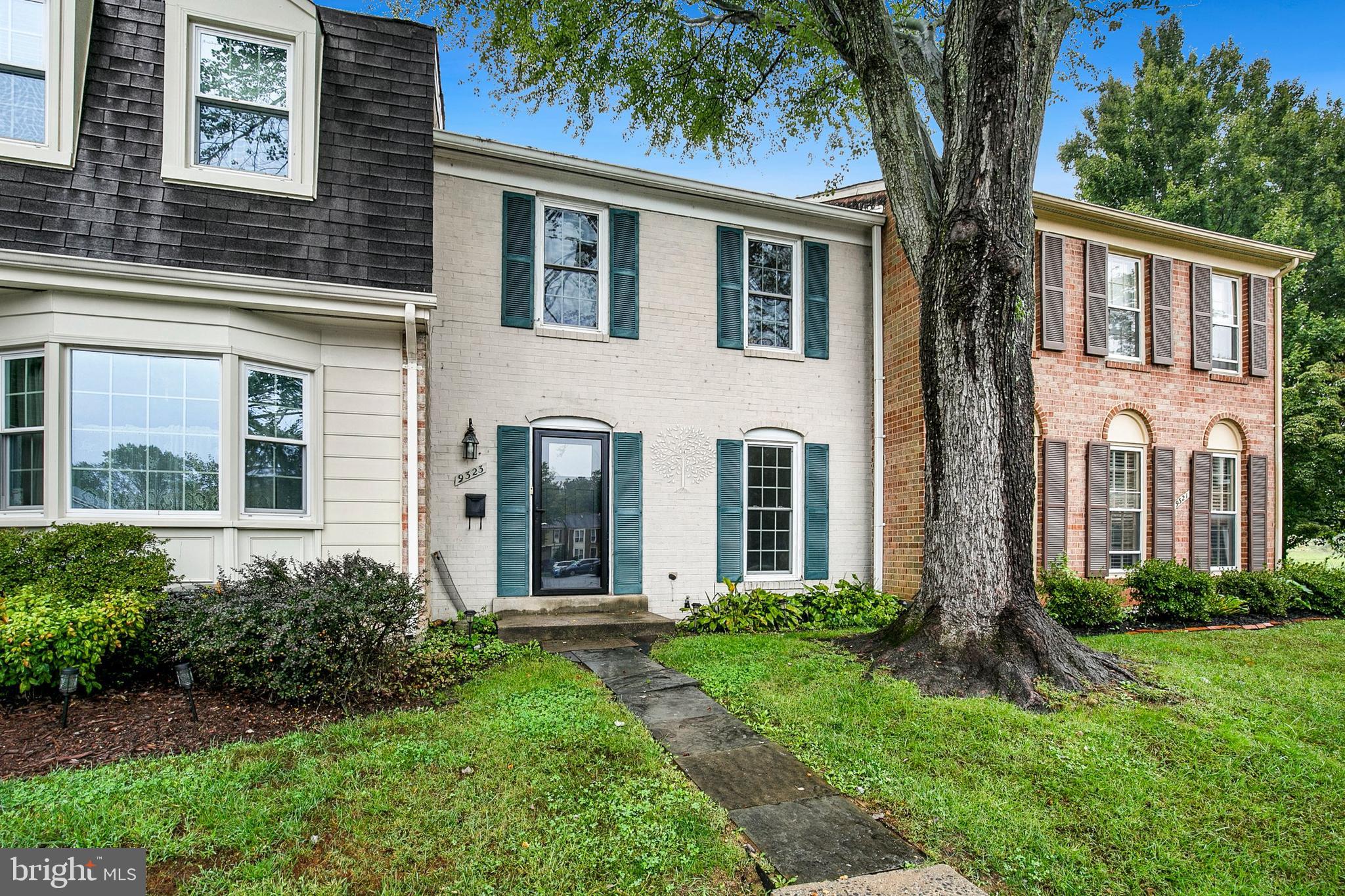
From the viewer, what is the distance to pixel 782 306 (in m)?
9.38

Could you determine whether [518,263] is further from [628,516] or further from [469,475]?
[628,516]

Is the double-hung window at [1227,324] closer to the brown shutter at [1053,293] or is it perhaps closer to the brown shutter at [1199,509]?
the brown shutter at [1199,509]

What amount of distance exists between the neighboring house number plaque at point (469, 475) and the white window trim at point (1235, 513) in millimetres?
10850

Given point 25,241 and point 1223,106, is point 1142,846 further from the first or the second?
point 1223,106

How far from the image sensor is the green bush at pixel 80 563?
4.62m

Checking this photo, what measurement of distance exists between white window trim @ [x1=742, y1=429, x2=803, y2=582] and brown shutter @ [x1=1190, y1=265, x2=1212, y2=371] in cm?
659

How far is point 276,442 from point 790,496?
6.02m

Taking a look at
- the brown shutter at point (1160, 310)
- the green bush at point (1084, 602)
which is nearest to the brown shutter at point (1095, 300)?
the brown shutter at point (1160, 310)

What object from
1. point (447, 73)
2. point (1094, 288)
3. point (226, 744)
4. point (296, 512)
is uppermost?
point (447, 73)

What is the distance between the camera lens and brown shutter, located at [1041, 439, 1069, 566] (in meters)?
9.26

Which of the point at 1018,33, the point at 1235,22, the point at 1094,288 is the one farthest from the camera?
the point at 1235,22

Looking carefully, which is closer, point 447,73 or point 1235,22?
point 447,73

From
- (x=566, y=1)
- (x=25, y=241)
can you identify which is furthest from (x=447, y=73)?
(x=25, y=241)

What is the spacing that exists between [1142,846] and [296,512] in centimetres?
646
